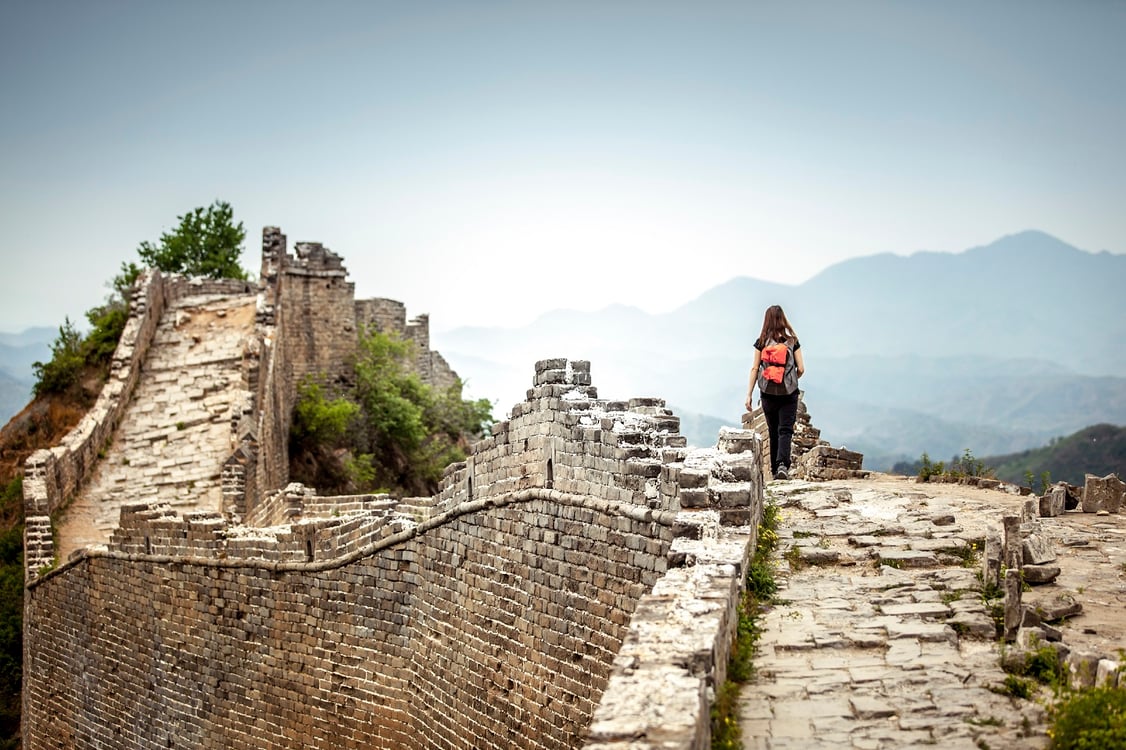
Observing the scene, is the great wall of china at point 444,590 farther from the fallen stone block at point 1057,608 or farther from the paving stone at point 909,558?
the fallen stone block at point 1057,608

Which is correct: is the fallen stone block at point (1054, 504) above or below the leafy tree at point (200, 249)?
below

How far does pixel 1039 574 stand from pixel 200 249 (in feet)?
108

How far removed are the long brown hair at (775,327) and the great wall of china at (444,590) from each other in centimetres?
183

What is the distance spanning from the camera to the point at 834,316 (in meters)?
88.4

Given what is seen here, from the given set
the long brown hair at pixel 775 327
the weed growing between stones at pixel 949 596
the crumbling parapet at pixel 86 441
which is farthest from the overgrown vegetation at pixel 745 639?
the crumbling parapet at pixel 86 441

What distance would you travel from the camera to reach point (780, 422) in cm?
1526

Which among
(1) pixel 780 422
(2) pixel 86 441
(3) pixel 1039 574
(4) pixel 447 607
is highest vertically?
(2) pixel 86 441

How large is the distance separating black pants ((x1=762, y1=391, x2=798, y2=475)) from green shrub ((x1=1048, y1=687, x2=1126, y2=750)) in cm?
835

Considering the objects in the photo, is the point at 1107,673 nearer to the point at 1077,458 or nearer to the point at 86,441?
the point at 86,441

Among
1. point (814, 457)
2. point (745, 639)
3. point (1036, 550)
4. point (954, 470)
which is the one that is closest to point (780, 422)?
point (814, 457)

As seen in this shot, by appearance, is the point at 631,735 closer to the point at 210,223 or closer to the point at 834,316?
the point at 210,223

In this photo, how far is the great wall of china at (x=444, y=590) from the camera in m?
7.77

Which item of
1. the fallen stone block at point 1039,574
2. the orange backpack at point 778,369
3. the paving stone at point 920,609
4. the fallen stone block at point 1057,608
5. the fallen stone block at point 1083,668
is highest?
the orange backpack at point 778,369

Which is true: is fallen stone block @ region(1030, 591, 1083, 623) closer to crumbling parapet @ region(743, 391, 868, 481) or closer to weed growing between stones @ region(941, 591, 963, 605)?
weed growing between stones @ region(941, 591, 963, 605)
